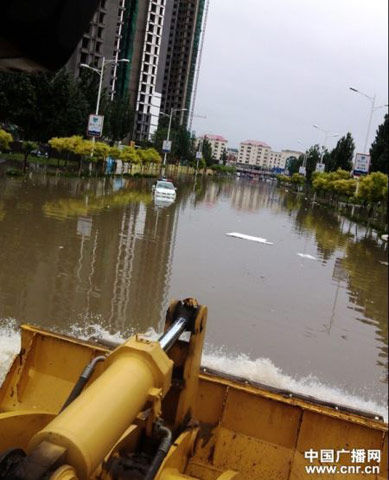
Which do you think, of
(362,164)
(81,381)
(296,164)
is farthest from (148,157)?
(296,164)

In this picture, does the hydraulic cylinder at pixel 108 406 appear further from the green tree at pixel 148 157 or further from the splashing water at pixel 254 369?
the green tree at pixel 148 157

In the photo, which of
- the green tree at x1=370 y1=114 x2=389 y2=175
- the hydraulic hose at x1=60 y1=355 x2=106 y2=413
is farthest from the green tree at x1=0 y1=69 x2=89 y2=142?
the hydraulic hose at x1=60 y1=355 x2=106 y2=413

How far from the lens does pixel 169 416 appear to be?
3586mm

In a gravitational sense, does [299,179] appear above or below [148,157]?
below

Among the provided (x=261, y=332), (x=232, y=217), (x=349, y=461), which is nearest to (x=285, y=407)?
(x=349, y=461)

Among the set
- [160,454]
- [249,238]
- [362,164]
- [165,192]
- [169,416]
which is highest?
[362,164]

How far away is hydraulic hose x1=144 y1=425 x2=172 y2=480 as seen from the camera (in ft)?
9.06

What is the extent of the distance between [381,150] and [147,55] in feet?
184

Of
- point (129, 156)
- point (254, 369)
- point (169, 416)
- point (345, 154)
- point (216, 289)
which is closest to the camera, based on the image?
point (169, 416)

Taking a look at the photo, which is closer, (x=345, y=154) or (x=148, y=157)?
(x=148, y=157)

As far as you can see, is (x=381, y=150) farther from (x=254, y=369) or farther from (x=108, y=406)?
(x=108, y=406)

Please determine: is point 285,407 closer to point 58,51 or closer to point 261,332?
point 58,51

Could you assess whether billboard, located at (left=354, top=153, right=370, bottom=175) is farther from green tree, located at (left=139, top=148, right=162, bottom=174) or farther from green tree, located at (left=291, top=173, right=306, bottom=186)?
green tree, located at (left=291, top=173, right=306, bottom=186)

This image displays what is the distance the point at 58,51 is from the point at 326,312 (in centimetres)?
1052
